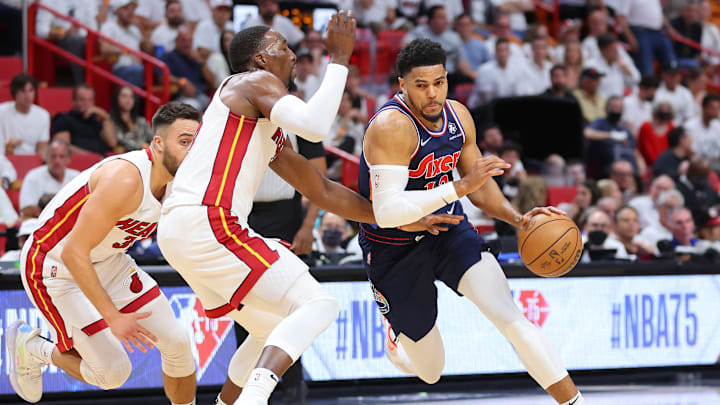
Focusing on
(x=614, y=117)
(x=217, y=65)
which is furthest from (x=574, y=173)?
(x=217, y=65)

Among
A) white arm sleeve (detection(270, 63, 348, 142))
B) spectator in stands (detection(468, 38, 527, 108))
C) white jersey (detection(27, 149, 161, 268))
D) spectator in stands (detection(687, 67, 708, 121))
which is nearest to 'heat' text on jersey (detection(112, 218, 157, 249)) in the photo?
white jersey (detection(27, 149, 161, 268))

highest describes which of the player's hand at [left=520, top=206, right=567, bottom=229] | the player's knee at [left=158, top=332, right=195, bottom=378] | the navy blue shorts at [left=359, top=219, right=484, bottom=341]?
the player's hand at [left=520, top=206, right=567, bottom=229]

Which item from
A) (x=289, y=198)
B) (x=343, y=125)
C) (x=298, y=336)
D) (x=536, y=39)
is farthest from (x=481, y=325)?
(x=536, y=39)

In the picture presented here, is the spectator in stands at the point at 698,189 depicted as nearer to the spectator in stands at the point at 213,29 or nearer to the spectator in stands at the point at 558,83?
the spectator in stands at the point at 558,83

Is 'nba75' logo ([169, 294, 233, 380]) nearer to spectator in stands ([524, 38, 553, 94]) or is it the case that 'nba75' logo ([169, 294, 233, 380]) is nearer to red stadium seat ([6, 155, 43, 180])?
red stadium seat ([6, 155, 43, 180])

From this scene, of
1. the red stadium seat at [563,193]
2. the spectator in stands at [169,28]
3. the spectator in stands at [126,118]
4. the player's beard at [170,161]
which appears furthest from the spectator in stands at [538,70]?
the player's beard at [170,161]

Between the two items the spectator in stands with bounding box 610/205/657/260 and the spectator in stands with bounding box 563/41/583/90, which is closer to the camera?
the spectator in stands with bounding box 610/205/657/260

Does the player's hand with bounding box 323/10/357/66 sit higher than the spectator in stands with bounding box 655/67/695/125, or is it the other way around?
the player's hand with bounding box 323/10/357/66

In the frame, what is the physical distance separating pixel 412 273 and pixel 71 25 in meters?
7.10

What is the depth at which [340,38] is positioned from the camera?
406 centimetres

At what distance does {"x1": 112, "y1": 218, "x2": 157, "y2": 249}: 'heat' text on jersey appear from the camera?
4598 millimetres

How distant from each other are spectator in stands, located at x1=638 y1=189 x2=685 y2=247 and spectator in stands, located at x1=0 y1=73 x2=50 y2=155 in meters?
6.09

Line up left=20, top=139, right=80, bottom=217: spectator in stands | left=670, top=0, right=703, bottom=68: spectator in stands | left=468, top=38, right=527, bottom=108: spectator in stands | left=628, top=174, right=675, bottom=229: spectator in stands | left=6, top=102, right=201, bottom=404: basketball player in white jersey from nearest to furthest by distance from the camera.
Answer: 1. left=6, top=102, right=201, bottom=404: basketball player in white jersey
2. left=20, top=139, right=80, bottom=217: spectator in stands
3. left=628, top=174, right=675, bottom=229: spectator in stands
4. left=468, top=38, right=527, bottom=108: spectator in stands
5. left=670, top=0, right=703, bottom=68: spectator in stands

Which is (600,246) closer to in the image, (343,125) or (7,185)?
(343,125)
